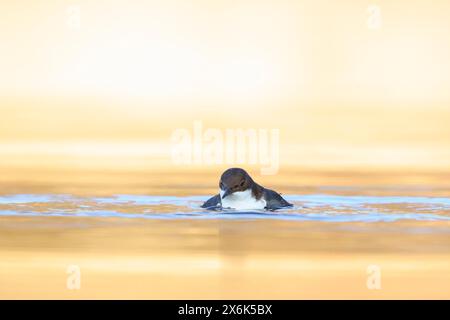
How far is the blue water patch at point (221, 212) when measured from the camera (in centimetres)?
1552

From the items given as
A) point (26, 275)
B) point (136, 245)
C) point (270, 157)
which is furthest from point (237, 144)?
point (26, 275)

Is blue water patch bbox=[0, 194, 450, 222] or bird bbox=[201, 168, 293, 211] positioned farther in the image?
bird bbox=[201, 168, 293, 211]

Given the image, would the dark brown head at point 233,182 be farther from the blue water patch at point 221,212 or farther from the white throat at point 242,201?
the blue water patch at point 221,212

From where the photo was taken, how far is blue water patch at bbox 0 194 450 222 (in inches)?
611

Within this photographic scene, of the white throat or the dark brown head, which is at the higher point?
the dark brown head

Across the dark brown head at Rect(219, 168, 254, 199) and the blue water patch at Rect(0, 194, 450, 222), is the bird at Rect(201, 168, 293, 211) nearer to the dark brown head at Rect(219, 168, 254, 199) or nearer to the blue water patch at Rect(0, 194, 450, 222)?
the dark brown head at Rect(219, 168, 254, 199)

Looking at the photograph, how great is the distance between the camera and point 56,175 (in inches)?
758

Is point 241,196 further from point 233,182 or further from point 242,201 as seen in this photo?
point 233,182

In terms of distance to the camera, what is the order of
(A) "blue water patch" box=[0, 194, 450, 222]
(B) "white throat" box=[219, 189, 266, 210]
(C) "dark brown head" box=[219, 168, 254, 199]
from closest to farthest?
(A) "blue water patch" box=[0, 194, 450, 222] < (C) "dark brown head" box=[219, 168, 254, 199] < (B) "white throat" box=[219, 189, 266, 210]

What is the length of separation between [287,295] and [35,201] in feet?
19.4

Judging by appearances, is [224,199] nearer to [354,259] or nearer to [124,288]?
[354,259]

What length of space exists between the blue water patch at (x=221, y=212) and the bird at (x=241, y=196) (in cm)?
16

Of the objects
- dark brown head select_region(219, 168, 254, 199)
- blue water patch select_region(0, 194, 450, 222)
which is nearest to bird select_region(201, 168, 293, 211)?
dark brown head select_region(219, 168, 254, 199)

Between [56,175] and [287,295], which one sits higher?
[56,175]
